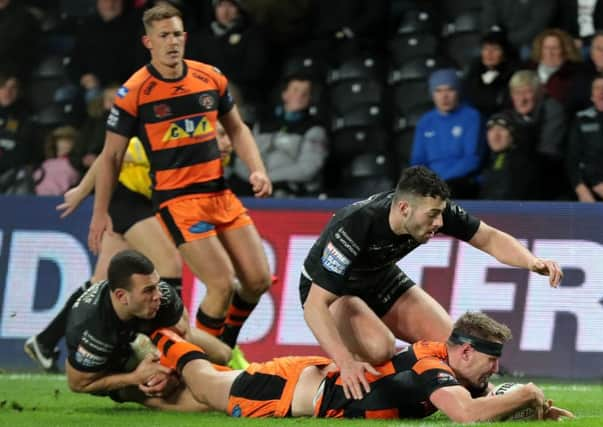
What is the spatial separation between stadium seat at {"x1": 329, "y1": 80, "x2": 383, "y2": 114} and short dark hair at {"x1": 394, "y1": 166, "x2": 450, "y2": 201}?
6260mm

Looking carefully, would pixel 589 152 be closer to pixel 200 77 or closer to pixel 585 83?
pixel 585 83

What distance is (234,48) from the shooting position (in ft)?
47.4

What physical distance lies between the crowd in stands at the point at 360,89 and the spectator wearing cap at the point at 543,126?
0.04 feet

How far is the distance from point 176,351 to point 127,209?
2.87 meters

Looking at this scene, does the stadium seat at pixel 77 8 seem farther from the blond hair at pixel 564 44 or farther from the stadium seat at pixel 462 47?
the blond hair at pixel 564 44

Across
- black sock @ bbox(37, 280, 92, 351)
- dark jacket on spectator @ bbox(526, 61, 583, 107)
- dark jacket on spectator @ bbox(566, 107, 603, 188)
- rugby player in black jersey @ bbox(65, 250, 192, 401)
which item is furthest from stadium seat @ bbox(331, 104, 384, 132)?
rugby player in black jersey @ bbox(65, 250, 192, 401)

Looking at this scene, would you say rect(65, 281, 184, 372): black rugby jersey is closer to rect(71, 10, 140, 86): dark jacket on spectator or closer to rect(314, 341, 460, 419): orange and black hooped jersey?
rect(314, 341, 460, 419): orange and black hooped jersey

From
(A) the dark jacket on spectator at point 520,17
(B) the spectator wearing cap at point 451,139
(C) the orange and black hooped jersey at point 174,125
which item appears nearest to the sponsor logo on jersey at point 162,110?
(C) the orange and black hooped jersey at point 174,125

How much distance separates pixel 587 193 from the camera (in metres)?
11.9

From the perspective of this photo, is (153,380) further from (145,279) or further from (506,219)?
(506,219)

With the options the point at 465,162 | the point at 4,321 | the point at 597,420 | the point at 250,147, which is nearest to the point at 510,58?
the point at 465,162

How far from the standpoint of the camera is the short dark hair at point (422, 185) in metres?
7.68

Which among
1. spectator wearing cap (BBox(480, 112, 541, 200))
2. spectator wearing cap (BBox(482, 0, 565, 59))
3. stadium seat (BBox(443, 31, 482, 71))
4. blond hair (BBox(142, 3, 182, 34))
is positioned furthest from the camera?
stadium seat (BBox(443, 31, 482, 71))

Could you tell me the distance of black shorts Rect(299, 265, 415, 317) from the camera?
8.48 meters
